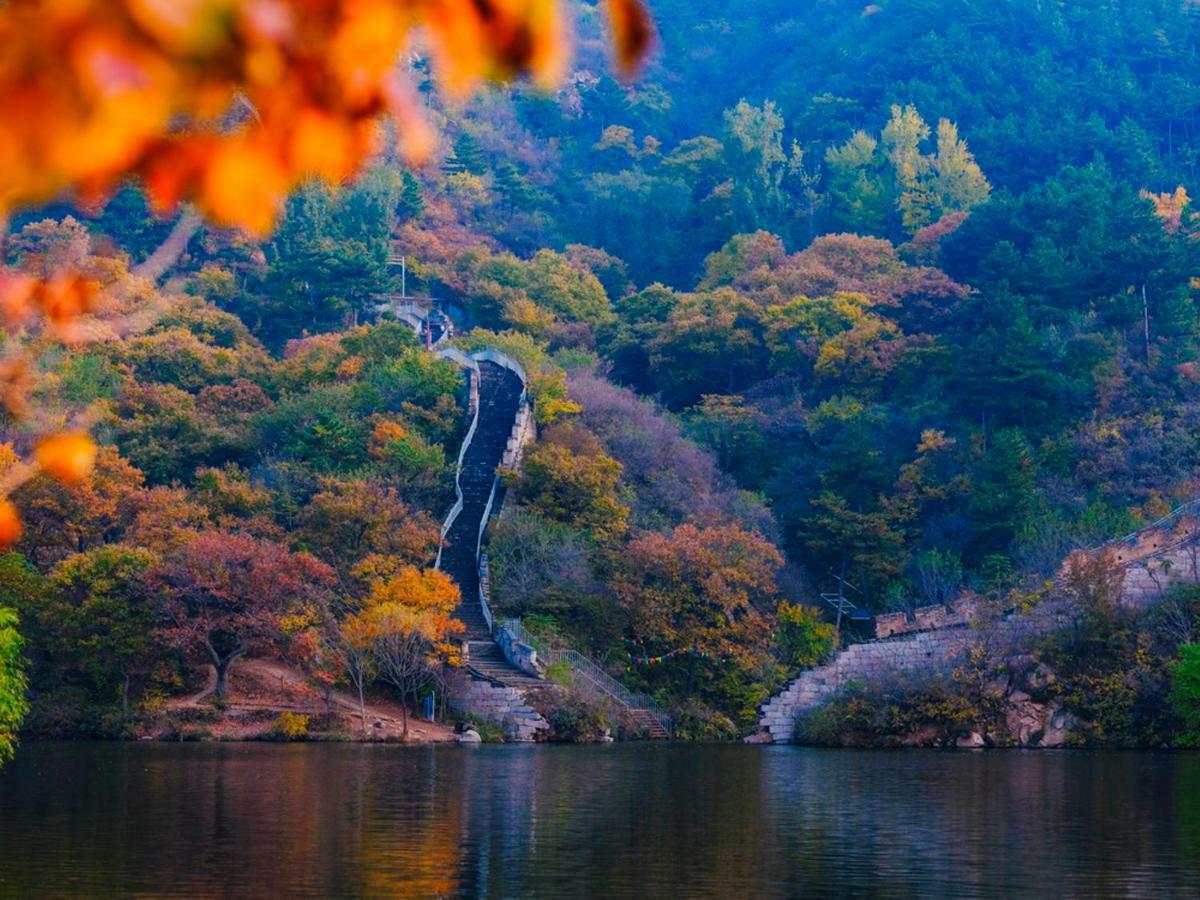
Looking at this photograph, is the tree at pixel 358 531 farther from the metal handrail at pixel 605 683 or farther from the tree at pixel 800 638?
the tree at pixel 800 638

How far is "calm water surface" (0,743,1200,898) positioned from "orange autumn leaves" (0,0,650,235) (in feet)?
39.0

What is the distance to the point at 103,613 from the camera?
33094mm

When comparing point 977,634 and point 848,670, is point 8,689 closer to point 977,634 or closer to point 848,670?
point 848,670

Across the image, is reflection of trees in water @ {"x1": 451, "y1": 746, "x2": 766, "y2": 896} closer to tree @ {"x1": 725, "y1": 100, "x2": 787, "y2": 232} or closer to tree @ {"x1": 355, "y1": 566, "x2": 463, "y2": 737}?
tree @ {"x1": 355, "y1": 566, "x2": 463, "y2": 737}

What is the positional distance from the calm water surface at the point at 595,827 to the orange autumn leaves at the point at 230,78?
468 inches

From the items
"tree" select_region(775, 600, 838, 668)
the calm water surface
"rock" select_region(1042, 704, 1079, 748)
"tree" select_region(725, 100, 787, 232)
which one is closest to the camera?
the calm water surface

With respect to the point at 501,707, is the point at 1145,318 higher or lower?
higher

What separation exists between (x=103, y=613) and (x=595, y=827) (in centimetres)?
1819

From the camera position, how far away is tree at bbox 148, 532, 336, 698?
33.2 m

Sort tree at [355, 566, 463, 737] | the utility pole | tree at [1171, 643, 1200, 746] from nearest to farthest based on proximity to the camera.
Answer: tree at [1171, 643, 1200, 746] < tree at [355, 566, 463, 737] < the utility pole

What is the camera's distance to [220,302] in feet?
205

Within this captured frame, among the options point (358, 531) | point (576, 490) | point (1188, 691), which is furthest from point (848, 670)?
point (358, 531)

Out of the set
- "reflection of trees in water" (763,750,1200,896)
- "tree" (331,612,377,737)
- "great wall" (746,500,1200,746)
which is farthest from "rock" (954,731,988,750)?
"tree" (331,612,377,737)

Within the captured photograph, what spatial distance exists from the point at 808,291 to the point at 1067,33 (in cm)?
3365
